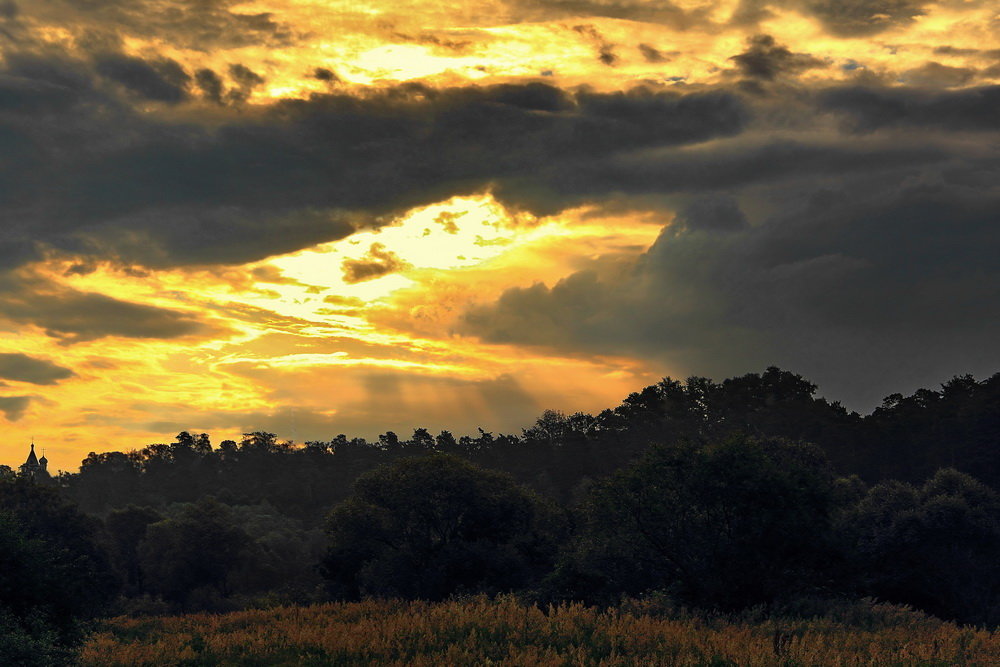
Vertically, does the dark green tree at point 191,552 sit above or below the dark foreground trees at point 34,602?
below

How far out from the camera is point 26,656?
2150 centimetres

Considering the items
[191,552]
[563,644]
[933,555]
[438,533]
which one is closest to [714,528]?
[933,555]

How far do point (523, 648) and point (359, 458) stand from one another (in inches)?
5137

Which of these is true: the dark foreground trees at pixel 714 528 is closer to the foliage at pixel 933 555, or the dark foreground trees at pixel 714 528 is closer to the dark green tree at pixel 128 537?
the foliage at pixel 933 555

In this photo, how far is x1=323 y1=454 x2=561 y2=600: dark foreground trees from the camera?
199ft

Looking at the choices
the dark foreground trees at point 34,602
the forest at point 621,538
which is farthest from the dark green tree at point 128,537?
the dark foreground trees at point 34,602

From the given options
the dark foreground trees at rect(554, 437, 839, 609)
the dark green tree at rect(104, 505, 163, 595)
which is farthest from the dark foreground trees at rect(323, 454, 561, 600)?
the dark green tree at rect(104, 505, 163, 595)

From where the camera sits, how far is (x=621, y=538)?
45.2 m

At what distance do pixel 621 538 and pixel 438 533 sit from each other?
829 inches

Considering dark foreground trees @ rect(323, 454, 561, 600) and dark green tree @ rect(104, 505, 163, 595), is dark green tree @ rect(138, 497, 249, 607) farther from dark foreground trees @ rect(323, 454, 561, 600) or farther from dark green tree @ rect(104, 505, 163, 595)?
dark foreground trees @ rect(323, 454, 561, 600)

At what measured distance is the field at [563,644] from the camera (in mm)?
24531

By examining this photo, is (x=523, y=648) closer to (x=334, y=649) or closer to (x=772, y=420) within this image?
(x=334, y=649)

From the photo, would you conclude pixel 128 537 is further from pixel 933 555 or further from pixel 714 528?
pixel 933 555

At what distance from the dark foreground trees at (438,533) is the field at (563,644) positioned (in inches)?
958
